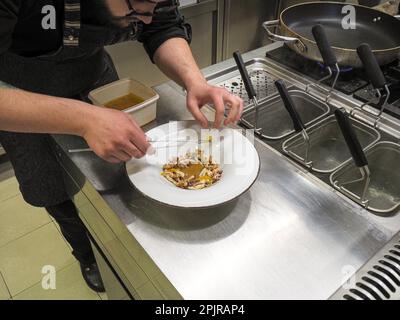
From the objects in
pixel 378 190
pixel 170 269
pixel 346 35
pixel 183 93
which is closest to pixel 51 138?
pixel 183 93

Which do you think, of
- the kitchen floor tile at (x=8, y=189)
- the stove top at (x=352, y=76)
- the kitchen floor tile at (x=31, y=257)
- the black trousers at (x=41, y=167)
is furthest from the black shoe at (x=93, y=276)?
Answer: the stove top at (x=352, y=76)

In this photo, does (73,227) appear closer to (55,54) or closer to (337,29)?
(55,54)

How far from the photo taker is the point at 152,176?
64 centimetres

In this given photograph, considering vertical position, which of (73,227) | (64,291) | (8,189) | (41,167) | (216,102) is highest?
(216,102)

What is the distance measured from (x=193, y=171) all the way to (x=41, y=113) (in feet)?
0.96

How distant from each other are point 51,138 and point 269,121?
54 centimetres

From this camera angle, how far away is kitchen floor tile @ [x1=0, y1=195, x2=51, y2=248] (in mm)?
1458

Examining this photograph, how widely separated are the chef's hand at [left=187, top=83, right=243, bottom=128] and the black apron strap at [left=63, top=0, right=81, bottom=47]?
10.5 inches

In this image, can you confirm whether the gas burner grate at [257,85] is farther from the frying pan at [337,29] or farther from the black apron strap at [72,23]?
the black apron strap at [72,23]

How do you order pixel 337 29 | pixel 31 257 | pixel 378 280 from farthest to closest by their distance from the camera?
1. pixel 31 257
2. pixel 337 29
3. pixel 378 280

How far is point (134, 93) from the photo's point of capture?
876 mm

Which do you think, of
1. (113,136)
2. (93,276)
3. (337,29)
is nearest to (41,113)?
(113,136)

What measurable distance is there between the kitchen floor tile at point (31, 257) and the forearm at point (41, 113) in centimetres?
88

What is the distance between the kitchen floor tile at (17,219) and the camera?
146 centimetres
